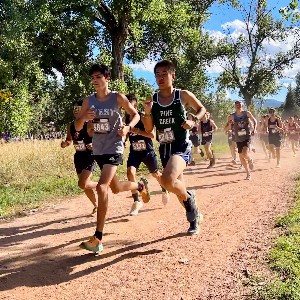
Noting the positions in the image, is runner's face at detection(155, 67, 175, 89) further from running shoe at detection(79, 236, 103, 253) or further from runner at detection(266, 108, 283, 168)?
runner at detection(266, 108, 283, 168)

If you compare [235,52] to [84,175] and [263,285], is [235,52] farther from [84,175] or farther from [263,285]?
[263,285]

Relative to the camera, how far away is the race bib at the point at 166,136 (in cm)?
544

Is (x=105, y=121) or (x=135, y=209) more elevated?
(x=105, y=121)

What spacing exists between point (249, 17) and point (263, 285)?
38.8m

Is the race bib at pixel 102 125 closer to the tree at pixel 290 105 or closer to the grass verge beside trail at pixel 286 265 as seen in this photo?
the grass verge beside trail at pixel 286 265

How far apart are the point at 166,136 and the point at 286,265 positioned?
217 cm

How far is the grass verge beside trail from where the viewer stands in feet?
11.5

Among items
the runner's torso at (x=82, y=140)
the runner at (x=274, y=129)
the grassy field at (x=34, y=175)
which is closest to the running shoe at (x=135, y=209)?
the runner's torso at (x=82, y=140)

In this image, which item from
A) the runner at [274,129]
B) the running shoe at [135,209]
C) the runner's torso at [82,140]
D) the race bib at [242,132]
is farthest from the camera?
the runner at [274,129]

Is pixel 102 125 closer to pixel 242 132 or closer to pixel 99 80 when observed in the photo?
pixel 99 80

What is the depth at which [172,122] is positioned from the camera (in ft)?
17.7

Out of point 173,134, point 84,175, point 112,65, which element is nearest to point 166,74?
point 173,134

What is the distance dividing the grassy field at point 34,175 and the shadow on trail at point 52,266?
319cm

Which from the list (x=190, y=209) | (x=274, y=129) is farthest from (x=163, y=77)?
(x=274, y=129)
